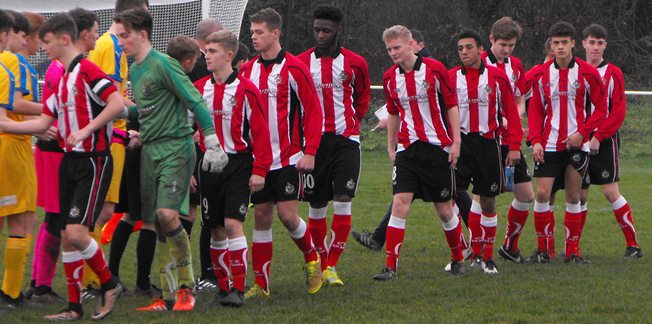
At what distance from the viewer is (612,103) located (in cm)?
948

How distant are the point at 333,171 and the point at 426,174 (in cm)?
72

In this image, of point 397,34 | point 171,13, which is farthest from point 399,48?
point 171,13

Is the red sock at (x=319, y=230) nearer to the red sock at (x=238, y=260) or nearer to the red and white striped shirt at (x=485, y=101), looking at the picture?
the red sock at (x=238, y=260)

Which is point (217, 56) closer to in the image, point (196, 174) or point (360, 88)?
point (196, 174)

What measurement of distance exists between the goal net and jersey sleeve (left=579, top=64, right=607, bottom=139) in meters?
5.78

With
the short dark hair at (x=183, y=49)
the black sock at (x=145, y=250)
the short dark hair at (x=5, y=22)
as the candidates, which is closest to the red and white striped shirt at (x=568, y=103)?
the short dark hair at (x=183, y=49)

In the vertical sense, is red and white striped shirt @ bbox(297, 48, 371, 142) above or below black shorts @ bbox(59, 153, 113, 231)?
above

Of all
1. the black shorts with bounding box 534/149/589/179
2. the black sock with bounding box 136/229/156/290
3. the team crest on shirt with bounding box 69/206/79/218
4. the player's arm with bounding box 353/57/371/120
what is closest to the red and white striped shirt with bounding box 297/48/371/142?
the player's arm with bounding box 353/57/371/120

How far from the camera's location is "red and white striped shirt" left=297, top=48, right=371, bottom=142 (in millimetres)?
8375

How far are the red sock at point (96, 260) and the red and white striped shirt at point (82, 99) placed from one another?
0.59 meters

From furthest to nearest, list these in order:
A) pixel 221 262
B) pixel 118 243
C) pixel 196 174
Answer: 1. pixel 196 174
2. pixel 118 243
3. pixel 221 262

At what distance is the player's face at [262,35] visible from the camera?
24.8 feet

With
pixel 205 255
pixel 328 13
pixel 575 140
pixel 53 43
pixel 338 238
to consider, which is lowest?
pixel 205 255

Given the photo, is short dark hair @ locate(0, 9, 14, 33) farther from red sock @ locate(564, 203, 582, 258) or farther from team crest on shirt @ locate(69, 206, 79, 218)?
red sock @ locate(564, 203, 582, 258)
